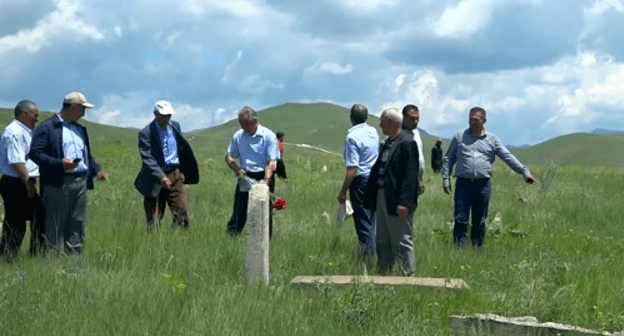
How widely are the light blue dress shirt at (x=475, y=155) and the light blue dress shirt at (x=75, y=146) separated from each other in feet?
16.6

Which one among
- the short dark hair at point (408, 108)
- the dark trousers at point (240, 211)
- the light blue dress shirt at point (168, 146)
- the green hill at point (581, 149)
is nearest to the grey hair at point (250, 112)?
the dark trousers at point (240, 211)

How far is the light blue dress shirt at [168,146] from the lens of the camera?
9.12m

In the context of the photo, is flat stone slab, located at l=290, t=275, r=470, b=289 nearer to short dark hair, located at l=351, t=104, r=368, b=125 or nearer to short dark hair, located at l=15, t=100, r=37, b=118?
short dark hair, located at l=351, t=104, r=368, b=125

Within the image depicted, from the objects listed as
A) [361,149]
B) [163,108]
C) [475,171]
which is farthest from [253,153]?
[475,171]

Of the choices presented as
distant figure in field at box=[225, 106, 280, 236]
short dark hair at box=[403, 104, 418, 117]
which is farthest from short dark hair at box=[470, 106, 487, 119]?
distant figure in field at box=[225, 106, 280, 236]

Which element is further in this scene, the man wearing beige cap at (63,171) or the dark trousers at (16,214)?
the dark trousers at (16,214)

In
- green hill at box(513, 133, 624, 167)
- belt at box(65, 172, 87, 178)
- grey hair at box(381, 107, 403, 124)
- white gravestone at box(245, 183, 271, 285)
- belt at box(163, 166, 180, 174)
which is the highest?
green hill at box(513, 133, 624, 167)

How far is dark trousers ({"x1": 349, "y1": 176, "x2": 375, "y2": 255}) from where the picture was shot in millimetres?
8602

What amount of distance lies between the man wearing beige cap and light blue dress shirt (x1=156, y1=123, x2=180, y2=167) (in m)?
1.51

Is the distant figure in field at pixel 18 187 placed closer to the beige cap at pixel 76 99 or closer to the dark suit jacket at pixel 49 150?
the dark suit jacket at pixel 49 150

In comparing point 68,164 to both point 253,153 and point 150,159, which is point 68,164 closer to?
point 150,159

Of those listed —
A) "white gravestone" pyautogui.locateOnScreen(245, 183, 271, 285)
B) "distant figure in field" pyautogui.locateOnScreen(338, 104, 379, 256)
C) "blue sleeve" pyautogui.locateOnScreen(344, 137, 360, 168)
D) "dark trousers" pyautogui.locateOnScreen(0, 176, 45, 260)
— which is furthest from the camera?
"distant figure in field" pyautogui.locateOnScreen(338, 104, 379, 256)

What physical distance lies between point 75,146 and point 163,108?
5.24 feet

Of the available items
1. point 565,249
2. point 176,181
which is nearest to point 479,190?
point 565,249
